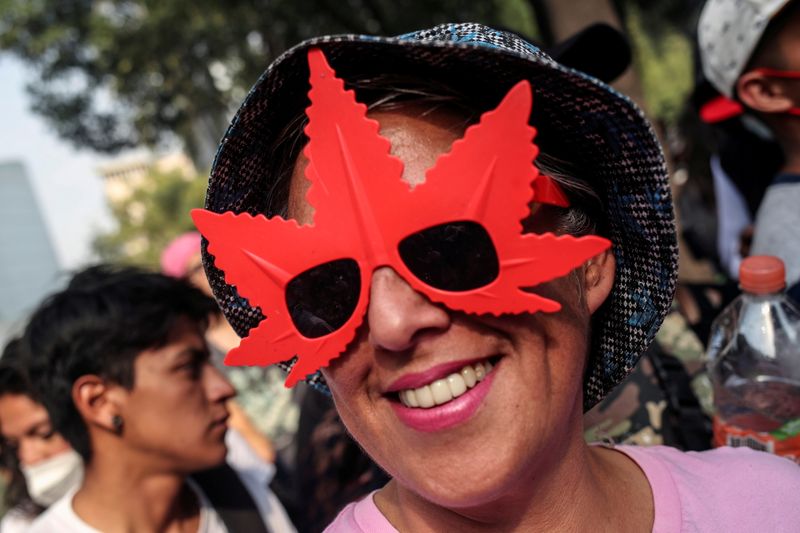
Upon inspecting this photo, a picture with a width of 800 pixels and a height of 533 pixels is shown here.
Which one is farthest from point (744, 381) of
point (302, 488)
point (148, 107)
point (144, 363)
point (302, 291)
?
point (148, 107)

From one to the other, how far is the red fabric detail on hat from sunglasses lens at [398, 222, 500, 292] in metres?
0.01

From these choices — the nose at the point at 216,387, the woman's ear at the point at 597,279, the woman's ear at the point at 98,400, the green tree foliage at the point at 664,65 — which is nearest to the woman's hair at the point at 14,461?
the woman's ear at the point at 98,400

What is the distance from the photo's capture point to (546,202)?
1142mm

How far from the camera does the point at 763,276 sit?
5.17 feet

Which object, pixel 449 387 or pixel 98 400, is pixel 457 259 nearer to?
pixel 449 387

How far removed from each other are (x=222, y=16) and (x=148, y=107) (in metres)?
3.68

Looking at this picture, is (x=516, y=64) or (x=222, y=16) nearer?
(x=516, y=64)

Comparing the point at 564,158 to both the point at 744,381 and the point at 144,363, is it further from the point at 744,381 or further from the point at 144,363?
the point at 144,363

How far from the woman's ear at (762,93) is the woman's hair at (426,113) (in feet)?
3.52

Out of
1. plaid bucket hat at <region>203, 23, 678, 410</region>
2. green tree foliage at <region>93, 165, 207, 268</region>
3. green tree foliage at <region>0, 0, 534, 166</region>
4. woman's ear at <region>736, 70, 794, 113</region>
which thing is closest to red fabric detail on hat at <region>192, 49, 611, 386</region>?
plaid bucket hat at <region>203, 23, 678, 410</region>

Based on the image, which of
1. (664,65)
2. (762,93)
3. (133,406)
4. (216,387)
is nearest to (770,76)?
(762,93)

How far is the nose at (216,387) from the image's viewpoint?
2.79 metres

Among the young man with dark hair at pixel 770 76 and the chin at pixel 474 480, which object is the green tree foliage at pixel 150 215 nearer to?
the young man with dark hair at pixel 770 76

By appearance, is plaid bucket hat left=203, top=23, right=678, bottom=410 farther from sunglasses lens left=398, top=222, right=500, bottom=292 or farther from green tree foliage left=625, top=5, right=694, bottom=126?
green tree foliage left=625, top=5, right=694, bottom=126
